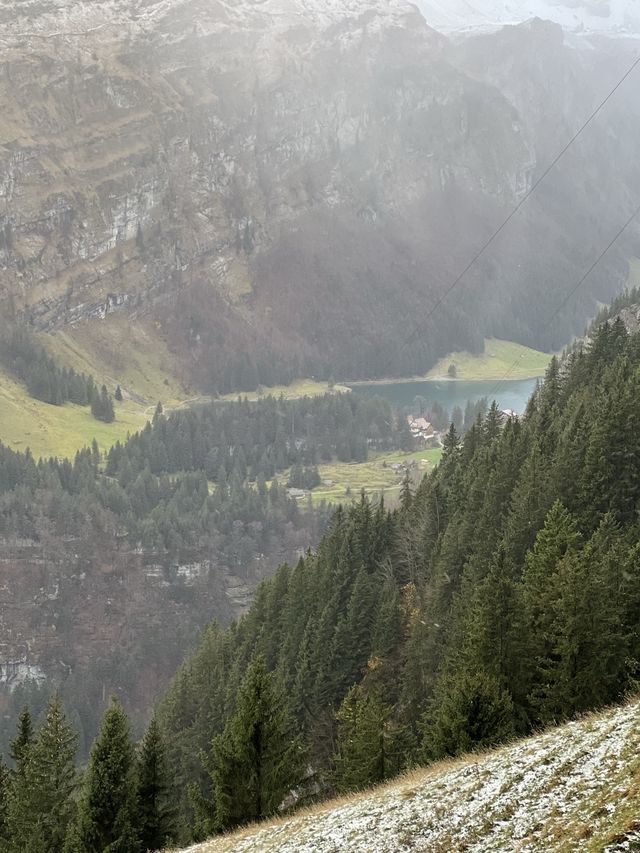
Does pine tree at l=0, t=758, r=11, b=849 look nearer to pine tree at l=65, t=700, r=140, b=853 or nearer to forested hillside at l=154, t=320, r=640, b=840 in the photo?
pine tree at l=65, t=700, r=140, b=853

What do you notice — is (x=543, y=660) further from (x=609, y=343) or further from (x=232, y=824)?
(x=609, y=343)

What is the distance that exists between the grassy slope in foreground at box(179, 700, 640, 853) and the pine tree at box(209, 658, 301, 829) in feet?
27.2

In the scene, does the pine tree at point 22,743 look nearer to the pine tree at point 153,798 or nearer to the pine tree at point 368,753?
the pine tree at point 153,798

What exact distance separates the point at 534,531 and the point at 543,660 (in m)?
21.8

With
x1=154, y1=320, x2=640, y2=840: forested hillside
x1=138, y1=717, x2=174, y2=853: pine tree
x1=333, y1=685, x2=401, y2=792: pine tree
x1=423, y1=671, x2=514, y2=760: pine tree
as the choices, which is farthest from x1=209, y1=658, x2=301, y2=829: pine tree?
x1=423, y1=671, x2=514, y2=760: pine tree

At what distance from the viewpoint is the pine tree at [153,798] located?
4562cm

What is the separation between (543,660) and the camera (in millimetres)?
41812

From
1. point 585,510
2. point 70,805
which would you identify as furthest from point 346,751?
point 585,510

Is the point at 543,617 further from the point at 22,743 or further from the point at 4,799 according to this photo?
the point at 4,799

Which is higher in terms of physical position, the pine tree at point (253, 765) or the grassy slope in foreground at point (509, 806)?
the grassy slope in foreground at point (509, 806)

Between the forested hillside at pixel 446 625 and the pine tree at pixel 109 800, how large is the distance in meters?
4.08

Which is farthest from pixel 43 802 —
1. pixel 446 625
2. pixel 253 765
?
pixel 446 625

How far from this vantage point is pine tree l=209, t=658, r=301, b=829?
4278 centimetres

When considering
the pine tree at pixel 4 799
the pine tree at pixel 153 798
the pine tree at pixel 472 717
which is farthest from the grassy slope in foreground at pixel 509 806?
the pine tree at pixel 4 799
